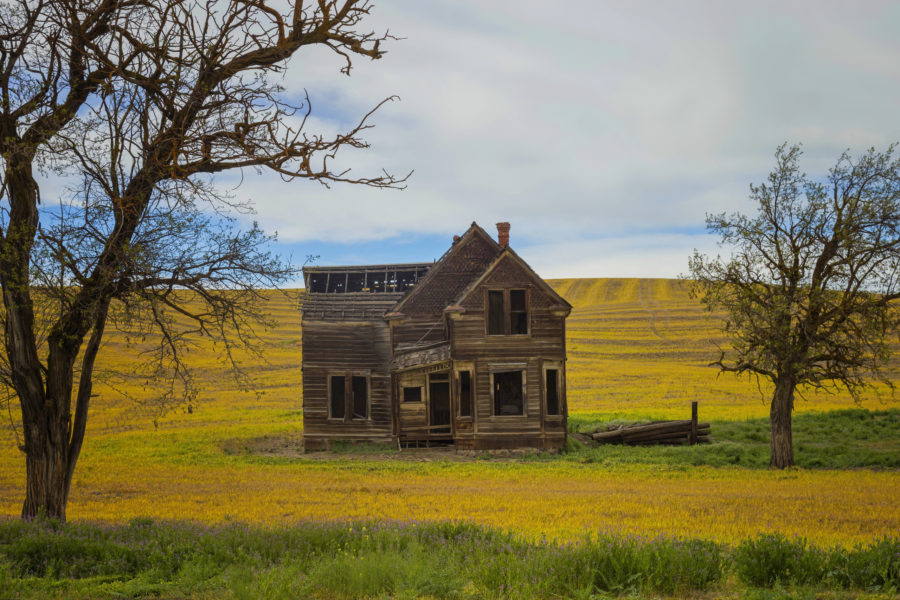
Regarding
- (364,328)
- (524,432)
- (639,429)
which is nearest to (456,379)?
(524,432)

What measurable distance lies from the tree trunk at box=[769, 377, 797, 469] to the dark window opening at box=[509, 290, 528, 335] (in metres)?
10.3

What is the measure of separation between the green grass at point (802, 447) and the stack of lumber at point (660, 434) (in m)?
0.71

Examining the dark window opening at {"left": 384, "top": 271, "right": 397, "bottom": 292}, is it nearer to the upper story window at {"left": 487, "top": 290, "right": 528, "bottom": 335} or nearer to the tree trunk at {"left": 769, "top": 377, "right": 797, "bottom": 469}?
the upper story window at {"left": 487, "top": 290, "right": 528, "bottom": 335}

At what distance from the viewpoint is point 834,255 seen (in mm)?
25453

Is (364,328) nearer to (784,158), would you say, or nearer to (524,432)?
(524,432)

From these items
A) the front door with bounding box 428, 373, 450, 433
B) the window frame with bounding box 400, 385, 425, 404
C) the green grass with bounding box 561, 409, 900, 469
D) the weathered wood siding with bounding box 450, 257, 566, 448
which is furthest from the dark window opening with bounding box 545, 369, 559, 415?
the window frame with bounding box 400, 385, 425, 404

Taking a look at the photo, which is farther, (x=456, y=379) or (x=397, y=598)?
(x=456, y=379)

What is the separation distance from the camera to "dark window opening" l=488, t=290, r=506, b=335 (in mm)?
32188

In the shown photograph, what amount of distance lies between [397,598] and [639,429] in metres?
26.1

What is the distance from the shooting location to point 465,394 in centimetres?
3247

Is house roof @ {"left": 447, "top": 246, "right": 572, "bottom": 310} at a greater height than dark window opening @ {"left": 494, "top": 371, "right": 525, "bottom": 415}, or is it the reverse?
house roof @ {"left": 447, "top": 246, "right": 572, "bottom": 310}

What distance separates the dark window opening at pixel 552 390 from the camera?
3212 centimetres

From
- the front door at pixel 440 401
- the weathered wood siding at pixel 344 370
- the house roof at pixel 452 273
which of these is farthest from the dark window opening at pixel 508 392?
the weathered wood siding at pixel 344 370

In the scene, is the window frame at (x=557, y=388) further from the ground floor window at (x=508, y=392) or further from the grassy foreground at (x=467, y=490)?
the grassy foreground at (x=467, y=490)
